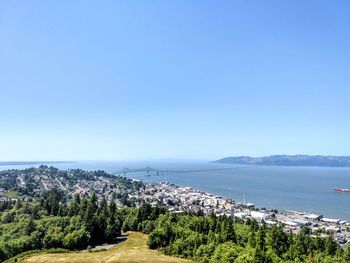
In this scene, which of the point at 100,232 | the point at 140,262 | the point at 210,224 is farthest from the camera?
the point at 100,232

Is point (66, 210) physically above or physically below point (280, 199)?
above

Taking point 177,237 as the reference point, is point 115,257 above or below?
below

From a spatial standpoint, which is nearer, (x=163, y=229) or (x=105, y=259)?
(x=105, y=259)

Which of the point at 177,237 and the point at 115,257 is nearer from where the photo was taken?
the point at 115,257

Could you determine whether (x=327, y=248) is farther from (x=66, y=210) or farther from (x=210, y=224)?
(x=66, y=210)

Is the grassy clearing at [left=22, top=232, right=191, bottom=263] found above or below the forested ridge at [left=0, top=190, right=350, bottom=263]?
below

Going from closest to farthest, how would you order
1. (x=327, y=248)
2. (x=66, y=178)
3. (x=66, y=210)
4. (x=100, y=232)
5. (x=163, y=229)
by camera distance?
(x=327, y=248)
(x=163, y=229)
(x=100, y=232)
(x=66, y=210)
(x=66, y=178)

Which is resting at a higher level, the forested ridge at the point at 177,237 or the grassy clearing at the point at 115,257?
the forested ridge at the point at 177,237

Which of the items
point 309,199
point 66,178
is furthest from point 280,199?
point 66,178
